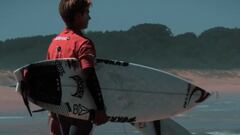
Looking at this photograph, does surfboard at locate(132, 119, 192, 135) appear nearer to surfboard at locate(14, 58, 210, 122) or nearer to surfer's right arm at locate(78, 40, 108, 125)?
surfboard at locate(14, 58, 210, 122)

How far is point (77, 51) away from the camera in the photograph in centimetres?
391

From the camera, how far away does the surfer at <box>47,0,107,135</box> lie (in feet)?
12.7

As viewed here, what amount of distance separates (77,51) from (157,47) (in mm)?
A: 80800

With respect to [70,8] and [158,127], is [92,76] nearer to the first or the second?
[70,8]

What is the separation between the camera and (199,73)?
6456 centimetres

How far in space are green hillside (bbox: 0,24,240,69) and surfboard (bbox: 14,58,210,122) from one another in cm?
6541

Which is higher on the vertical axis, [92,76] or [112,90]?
[92,76]

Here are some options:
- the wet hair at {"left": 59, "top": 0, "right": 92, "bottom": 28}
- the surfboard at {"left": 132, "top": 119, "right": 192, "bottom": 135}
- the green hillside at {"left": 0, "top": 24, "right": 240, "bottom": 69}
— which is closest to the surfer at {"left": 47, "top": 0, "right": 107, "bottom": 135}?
the wet hair at {"left": 59, "top": 0, "right": 92, "bottom": 28}

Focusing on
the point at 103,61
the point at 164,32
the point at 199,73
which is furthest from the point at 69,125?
the point at 164,32

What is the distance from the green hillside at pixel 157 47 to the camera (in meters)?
75.7

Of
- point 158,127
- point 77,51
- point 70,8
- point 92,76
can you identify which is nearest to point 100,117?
point 92,76

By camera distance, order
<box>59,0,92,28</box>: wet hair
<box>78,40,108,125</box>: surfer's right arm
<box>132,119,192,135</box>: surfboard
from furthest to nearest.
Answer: <box>132,119,192,135</box>: surfboard → <box>59,0,92,28</box>: wet hair → <box>78,40,108,125</box>: surfer's right arm

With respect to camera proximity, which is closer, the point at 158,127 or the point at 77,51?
the point at 77,51

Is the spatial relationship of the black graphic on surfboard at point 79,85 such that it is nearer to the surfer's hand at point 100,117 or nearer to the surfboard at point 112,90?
the surfboard at point 112,90
